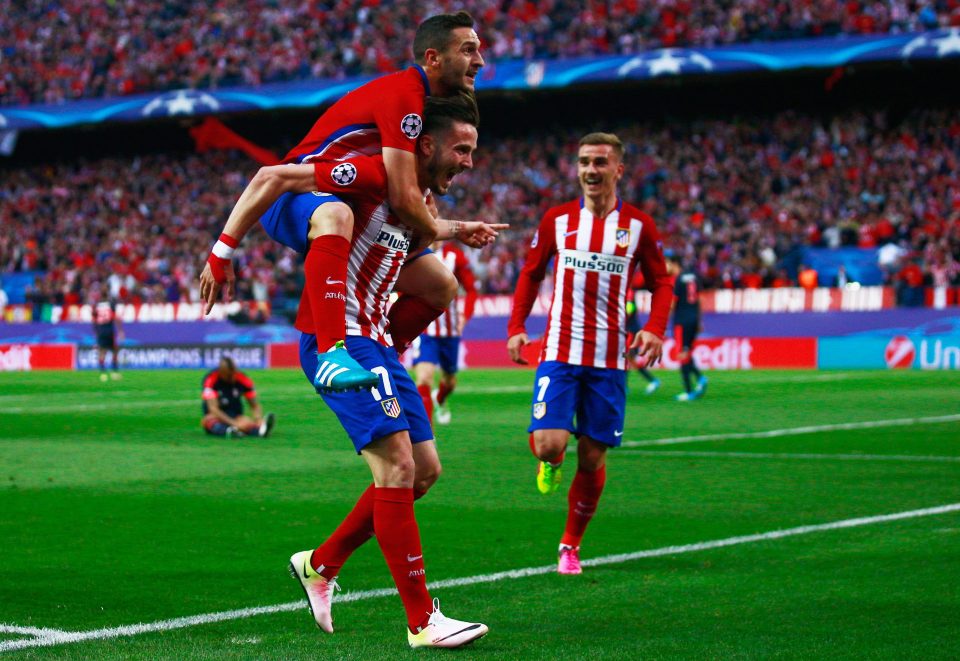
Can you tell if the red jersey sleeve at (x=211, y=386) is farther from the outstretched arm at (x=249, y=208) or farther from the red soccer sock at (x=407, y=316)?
the outstretched arm at (x=249, y=208)

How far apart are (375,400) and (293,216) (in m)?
0.76

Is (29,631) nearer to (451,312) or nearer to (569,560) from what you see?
(569,560)

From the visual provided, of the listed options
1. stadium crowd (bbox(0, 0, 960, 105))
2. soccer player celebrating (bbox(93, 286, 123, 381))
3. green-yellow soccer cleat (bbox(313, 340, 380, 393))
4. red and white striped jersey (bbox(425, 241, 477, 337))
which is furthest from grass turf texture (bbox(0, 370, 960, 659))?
stadium crowd (bbox(0, 0, 960, 105))

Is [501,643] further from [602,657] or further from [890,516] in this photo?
[890,516]

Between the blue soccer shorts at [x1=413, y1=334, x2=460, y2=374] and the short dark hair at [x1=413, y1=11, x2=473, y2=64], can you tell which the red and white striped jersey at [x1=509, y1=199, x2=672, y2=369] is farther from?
the blue soccer shorts at [x1=413, y1=334, x2=460, y2=374]

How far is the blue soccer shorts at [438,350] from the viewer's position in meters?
15.5

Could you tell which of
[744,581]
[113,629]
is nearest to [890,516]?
[744,581]

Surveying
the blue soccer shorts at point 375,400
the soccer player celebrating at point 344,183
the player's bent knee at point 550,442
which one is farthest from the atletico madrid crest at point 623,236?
the blue soccer shorts at point 375,400

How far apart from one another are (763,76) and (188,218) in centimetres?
1839

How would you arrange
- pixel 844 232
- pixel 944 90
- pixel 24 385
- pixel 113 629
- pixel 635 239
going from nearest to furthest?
pixel 113 629, pixel 635 239, pixel 24 385, pixel 844 232, pixel 944 90

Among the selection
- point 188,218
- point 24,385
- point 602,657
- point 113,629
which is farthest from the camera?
point 188,218

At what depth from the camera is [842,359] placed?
28.3 metres

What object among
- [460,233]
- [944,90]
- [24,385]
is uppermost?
[944,90]

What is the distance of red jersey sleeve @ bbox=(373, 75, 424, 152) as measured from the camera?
502 cm
